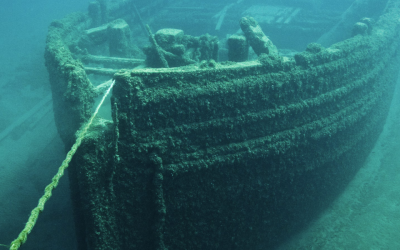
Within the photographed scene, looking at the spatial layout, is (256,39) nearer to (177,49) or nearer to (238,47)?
(238,47)

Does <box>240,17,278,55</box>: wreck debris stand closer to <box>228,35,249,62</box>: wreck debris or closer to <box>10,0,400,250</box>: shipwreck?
<box>10,0,400,250</box>: shipwreck

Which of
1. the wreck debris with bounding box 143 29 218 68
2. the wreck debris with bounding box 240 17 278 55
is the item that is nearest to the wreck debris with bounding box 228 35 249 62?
the wreck debris with bounding box 240 17 278 55

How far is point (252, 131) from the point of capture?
129 inches

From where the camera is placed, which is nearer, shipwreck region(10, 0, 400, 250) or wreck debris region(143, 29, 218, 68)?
shipwreck region(10, 0, 400, 250)

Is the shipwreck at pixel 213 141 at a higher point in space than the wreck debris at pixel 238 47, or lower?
lower

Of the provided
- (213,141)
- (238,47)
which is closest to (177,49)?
(238,47)

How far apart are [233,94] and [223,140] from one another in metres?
0.58

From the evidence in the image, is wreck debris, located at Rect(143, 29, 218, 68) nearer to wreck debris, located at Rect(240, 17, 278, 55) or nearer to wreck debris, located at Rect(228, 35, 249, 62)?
wreck debris, located at Rect(228, 35, 249, 62)

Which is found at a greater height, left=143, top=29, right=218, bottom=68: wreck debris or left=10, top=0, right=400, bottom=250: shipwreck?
left=143, top=29, right=218, bottom=68: wreck debris

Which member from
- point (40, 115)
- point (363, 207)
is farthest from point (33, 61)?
point (363, 207)

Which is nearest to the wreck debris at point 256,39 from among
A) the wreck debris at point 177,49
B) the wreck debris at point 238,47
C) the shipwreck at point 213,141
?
the shipwreck at point 213,141

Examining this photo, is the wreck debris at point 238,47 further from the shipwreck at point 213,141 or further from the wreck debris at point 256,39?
the wreck debris at point 256,39

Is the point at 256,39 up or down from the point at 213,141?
up

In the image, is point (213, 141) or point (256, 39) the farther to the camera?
point (256, 39)
